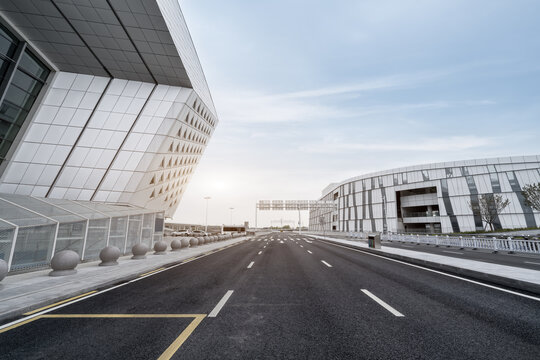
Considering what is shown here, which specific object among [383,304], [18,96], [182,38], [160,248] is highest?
[182,38]

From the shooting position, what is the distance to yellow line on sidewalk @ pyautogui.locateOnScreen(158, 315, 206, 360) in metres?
3.18

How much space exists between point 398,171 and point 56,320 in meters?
68.5

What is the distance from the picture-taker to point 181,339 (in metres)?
3.66

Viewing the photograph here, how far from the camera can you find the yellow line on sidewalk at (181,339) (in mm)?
3178

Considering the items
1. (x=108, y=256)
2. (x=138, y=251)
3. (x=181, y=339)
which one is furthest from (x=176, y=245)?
(x=181, y=339)

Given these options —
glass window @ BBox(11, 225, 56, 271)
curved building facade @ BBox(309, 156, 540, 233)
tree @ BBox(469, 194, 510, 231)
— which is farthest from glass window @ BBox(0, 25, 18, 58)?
tree @ BBox(469, 194, 510, 231)

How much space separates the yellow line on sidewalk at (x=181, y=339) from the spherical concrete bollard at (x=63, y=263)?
7408 mm

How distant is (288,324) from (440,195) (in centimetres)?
6338

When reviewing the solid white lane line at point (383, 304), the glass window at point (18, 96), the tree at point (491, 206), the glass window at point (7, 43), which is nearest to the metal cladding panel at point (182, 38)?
the glass window at point (7, 43)

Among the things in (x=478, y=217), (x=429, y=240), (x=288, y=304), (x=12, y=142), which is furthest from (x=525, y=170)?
(x=12, y=142)

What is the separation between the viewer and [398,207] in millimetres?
64188

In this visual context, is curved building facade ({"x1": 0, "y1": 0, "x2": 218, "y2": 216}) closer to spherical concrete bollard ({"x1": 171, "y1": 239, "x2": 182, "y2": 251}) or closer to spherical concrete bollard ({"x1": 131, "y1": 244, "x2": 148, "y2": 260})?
spherical concrete bollard ({"x1": 171, "y1": 239, "x2": 182, "y2": 251})

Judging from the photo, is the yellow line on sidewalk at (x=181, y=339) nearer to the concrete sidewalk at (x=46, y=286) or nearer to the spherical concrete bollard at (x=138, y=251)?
the concrete sidewalk at (x=46, y=286)

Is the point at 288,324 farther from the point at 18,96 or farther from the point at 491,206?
the point at 491,206
